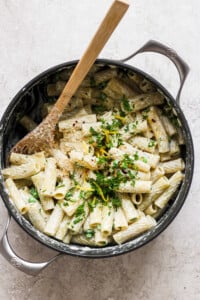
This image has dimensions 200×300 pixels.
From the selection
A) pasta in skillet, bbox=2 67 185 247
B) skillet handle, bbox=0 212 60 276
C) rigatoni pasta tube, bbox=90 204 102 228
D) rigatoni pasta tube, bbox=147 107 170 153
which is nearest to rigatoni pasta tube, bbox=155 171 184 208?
pasta in skillet, bbox=2 67 185 247

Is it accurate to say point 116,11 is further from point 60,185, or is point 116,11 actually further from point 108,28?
point 60,185

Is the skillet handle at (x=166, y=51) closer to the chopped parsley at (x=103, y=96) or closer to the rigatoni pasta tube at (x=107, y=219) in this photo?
the chopped parsley at (x=103, y=96)

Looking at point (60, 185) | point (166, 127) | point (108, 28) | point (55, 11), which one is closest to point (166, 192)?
point (166, 127)

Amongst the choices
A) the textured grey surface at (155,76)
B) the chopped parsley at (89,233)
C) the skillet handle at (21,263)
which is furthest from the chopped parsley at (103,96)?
the skillet handle at (21,263)

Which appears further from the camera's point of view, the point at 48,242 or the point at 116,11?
the point at 48,242

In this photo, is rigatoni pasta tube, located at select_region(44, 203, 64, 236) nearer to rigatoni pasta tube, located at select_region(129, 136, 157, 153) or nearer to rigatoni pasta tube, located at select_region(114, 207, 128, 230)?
rigatoni pasta tube, located at select_region(114, 207, 128, 230)

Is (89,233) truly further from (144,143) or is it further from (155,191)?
(144,143)
